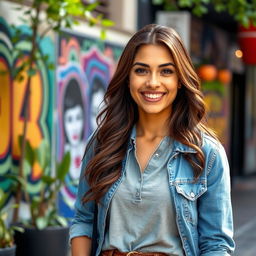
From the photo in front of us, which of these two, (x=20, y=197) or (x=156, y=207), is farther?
(x=20, y=197)

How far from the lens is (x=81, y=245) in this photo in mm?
2893

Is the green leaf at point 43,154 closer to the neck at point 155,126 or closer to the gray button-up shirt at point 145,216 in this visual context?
the neck at point 155,126

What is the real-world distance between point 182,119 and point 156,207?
37 cm

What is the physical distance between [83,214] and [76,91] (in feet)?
18.9

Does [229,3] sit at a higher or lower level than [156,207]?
higher

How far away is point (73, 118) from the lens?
28.0 ft

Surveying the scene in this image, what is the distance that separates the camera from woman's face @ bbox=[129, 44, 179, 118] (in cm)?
275

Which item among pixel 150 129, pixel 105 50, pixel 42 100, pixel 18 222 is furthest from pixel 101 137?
pixel 105 50

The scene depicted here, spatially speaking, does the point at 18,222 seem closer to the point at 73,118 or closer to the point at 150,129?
the point at 73,118

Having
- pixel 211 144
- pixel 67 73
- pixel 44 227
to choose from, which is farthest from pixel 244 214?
pixel 211 144

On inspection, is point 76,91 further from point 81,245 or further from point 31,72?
point 81,245

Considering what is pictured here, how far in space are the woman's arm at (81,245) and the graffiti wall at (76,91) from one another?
484 centimetres

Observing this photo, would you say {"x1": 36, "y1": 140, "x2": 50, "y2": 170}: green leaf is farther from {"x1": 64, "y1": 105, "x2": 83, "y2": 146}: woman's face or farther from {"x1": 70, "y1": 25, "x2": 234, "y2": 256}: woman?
{"x1": 70, "y1": 25, "x2": 234, "y2": 256}: woman

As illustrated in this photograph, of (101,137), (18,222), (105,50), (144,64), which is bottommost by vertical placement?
(18,222)
